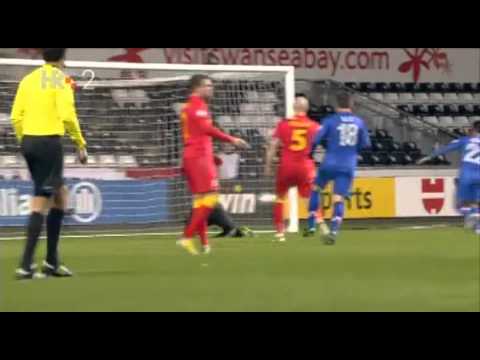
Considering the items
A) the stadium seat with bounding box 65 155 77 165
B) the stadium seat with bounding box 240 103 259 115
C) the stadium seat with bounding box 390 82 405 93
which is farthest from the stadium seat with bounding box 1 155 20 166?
the stadium seat with bounding box 390 82 405 93

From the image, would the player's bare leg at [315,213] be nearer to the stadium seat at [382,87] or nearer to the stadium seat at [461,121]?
the stadium seat at [382,87]

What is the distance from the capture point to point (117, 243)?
11953mm

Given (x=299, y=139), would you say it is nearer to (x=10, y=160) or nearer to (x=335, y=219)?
(x=335, y=219)

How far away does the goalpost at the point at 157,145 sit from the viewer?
14.2 meters

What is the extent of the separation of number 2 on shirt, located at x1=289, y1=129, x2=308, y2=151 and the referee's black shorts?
4999 mm

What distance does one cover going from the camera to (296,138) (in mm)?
11953

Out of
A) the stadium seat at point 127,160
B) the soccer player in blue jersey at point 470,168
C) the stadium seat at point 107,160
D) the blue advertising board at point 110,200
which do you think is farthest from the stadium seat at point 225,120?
the soccer player in blue jersey at point 470,168

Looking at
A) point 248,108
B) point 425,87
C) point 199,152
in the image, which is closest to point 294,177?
point 199,152

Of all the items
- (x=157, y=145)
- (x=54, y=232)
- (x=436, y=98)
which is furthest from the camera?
(x=436, y=98)

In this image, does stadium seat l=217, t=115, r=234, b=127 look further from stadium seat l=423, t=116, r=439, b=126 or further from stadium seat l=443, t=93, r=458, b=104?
stadium seat l=443, t=93, r=458, b=104

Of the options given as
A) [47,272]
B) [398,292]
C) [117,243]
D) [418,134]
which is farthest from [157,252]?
[418,134]

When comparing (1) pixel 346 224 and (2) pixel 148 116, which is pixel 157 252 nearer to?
(2) pixel 148 116

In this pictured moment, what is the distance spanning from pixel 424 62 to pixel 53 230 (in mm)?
17874

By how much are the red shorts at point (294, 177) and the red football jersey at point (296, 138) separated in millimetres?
68
